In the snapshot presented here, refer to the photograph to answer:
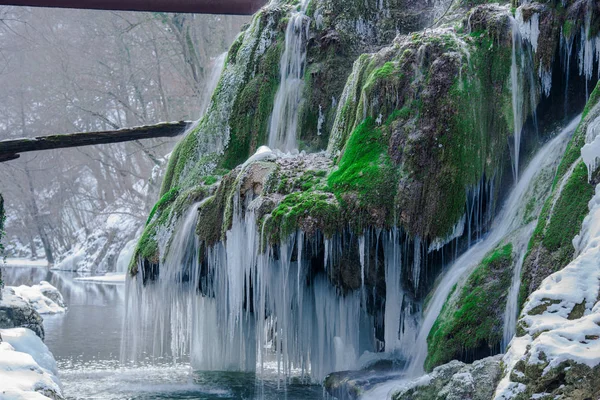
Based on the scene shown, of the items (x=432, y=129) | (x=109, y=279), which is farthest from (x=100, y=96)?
(x=432, y=129)

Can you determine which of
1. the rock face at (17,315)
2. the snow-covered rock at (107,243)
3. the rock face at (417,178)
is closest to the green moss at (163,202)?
the rock face at (417,178)

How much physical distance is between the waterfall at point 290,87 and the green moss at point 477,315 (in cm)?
480

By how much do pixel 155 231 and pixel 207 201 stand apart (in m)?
1.13

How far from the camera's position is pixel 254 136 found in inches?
466

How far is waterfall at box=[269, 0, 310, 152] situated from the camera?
11523 millimetres

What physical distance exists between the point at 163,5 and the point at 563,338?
1143 centimetres

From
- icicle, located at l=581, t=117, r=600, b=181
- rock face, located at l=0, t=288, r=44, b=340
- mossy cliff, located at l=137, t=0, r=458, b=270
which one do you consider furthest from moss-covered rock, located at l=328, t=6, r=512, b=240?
rock face, located at l=0, t=288, r=44, b=340

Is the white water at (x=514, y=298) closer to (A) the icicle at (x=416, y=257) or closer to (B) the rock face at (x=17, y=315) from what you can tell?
(A) the icicle at (x=416, y=257)

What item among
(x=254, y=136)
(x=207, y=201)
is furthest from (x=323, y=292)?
(x=254, y=136)

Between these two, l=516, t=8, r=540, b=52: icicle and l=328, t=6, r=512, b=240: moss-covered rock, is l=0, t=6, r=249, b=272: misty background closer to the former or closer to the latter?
l=328, t=6, r=512, b=240: moss-covered rock

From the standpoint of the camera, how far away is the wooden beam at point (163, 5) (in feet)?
43.9

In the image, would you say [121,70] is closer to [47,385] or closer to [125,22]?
[125,22]

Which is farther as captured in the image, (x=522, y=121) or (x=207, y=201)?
(x=207, y=201)

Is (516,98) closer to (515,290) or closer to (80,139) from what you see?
(515,290)
